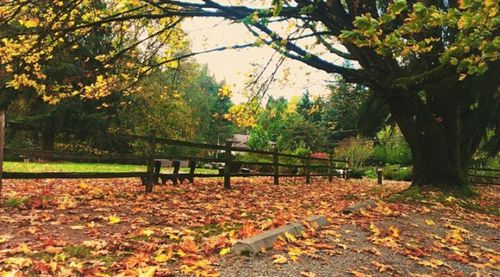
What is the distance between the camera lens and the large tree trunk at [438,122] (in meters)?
10.9

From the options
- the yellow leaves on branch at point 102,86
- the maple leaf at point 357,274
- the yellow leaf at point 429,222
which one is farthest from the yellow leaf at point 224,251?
the yellow leaves on branch at point 102,86

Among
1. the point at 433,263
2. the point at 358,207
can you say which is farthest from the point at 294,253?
the point at 358,207

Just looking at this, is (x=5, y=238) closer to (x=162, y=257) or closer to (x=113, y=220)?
(x=113, y=220)

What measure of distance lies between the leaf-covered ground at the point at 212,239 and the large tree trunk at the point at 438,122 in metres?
3.14

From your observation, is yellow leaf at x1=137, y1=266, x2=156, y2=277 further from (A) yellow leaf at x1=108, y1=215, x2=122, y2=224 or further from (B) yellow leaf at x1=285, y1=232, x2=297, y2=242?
(A) yellow leaf at x1=108, y1=215, x2=122, y2=224

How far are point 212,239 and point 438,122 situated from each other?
A: 28.5 ft

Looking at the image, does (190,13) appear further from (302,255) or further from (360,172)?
(360,172)

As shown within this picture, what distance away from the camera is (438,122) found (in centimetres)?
1122

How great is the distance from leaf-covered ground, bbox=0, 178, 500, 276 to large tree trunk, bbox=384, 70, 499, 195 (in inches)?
124

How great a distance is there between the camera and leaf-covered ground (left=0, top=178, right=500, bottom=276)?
366 centimetres

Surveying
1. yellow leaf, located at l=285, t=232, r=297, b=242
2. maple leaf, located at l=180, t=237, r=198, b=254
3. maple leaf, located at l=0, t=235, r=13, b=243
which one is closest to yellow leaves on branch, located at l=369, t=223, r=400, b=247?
yellow leaf, located at l=285, t=232, r=297, b=242

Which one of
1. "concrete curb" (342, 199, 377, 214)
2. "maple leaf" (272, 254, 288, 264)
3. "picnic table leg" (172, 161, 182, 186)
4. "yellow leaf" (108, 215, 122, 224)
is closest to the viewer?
"maple leaf" (272, 254, 288, 264)

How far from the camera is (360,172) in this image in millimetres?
28125

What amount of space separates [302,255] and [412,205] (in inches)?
220
